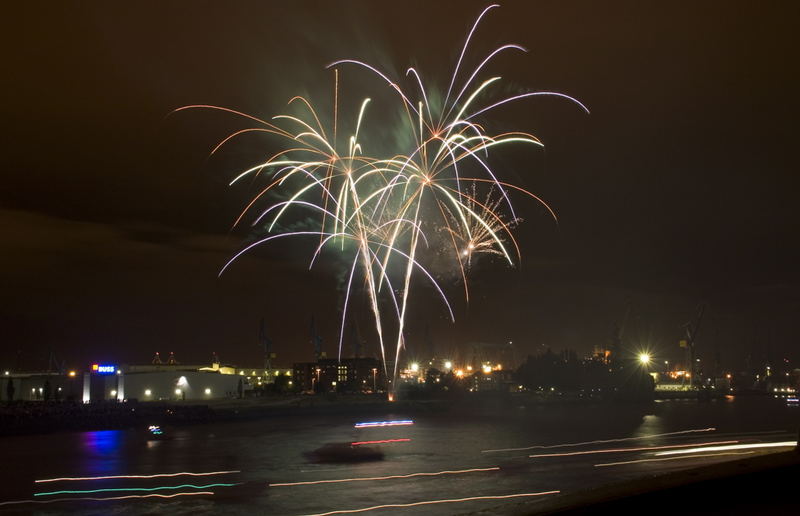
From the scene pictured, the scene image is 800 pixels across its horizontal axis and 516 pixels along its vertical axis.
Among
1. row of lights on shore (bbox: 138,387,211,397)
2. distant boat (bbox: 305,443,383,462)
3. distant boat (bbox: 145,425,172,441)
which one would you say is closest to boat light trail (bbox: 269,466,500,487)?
distant boat (bbox: 305,443,383,462)

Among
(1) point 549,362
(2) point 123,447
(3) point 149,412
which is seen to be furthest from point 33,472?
(1) point 549,362

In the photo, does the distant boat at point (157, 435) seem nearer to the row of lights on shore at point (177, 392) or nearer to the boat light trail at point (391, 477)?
the boat light trail at point (391, 477)

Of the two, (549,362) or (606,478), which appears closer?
(606,478)

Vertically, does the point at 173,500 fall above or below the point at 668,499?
below

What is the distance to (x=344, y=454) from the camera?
3102cm

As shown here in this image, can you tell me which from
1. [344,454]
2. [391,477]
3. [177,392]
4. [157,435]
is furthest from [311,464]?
[177,392]

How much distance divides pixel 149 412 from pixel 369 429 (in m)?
19.8

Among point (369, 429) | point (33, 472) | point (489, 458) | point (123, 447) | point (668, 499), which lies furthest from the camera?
point (369, 429)

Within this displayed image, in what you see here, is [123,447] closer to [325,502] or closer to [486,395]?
[325,502]

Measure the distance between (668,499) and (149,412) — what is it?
185ft

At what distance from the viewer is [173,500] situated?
1911cm

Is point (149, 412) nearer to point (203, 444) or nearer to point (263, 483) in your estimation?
point (203, 444)

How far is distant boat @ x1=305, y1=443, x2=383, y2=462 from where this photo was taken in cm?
2917

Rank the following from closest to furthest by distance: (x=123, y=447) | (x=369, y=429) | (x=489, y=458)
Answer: (x=489, y=458) → (x=123, y=447) → (x=369, y=429)
